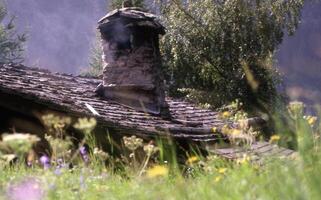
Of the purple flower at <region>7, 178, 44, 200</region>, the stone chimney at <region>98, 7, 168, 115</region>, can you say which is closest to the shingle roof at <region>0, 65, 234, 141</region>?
the stone chimney at <region>98, 7, 168, 115</region>

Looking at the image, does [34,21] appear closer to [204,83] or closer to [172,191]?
[204,83]

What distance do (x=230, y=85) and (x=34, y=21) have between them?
2428 inches

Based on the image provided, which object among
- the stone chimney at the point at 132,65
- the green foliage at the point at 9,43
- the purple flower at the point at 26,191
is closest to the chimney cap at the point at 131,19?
the stone chimney at the point at 132,65

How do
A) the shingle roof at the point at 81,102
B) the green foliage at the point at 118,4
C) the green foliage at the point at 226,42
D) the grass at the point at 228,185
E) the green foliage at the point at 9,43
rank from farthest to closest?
the green foliage at the point at 9,43 < the green foliage at the point at 118,4 < the green foliage at the point at 226,42 < the shingle roof at the point at 81,102 < the grass at the point at 228,185

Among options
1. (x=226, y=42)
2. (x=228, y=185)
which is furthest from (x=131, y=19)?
(x=226, y=42)

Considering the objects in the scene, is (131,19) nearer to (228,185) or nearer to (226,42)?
(228,185)

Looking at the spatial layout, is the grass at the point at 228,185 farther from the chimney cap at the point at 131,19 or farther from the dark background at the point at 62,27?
the dark background at the point at 62,27

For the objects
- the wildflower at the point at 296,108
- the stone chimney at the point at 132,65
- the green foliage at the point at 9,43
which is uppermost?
the green foliage at the point at 9,43

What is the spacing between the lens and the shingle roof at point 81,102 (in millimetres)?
8039

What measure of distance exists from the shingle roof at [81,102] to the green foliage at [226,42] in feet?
35.4

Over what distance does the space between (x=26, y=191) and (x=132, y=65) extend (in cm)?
775

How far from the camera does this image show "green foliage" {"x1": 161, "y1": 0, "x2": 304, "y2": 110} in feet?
71.7

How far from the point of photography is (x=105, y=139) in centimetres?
820

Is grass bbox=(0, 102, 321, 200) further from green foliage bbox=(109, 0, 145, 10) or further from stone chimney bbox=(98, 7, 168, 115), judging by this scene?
green foliage bbox=(109, 0, 145, 10)
